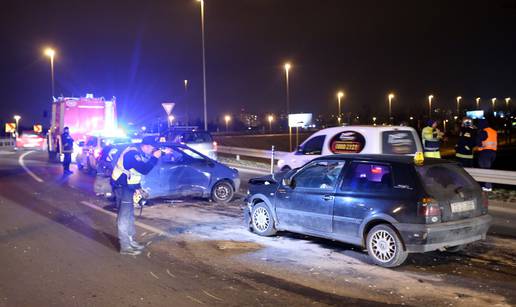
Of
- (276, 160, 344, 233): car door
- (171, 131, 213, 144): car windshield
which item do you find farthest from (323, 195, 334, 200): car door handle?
(171, 131, 213, 144): car windshield

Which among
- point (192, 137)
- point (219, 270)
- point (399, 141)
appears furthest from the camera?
point (192, 137)

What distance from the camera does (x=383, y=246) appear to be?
6941 mm

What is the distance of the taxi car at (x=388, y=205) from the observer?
263 inches

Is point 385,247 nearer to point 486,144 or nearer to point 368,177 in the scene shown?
point 368,177

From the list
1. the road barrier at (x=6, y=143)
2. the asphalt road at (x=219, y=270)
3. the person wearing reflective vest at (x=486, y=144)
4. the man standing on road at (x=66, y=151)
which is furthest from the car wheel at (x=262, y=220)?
the road barrier at (x=6, y=143)

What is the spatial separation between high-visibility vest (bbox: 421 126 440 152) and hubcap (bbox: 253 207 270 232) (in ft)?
22.6

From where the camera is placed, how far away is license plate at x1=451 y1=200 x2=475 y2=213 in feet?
22.5

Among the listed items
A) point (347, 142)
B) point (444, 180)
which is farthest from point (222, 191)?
point (444, 180)

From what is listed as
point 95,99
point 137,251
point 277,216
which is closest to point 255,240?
point 277,216

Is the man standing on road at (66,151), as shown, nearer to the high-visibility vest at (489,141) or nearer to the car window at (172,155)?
the car window at (172,155)

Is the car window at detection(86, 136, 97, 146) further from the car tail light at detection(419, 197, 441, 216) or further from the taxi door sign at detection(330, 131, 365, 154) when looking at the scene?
the car tail light at detection(419, 197, 441, 216)

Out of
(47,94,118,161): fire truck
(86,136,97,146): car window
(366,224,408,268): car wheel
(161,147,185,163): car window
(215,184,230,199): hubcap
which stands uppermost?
(47,94,118,161): fire truck

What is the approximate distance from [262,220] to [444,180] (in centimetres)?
302

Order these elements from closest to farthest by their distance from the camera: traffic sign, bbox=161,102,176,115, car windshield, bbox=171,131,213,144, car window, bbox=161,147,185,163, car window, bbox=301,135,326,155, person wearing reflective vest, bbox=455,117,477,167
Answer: car window, bbox=161,147,185,163 < car window, bbox=301,135,326,155 < person wearing reflective vest, bbox=455,117,477,167 < car windshield, bbox=171,131,213,144 < traffic sign, bbox=161,102,176,115
